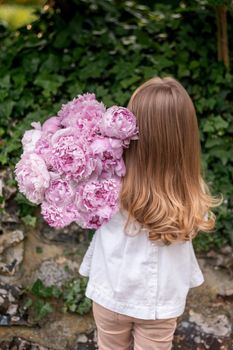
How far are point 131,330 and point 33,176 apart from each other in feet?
2.52

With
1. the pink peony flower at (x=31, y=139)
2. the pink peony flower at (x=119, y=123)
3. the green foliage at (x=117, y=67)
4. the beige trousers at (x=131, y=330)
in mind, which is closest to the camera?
the pink peony flower at (x=119, y=123)

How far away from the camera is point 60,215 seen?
86.4 inches

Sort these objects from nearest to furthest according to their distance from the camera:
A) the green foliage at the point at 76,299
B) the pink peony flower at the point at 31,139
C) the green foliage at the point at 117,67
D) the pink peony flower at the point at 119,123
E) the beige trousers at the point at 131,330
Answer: the pink peony flower at the point at 119,123
the pink peony flower at the point at 31,139
the beige trousers at the point at 131,330
the green foliage at the point at 76,299
the green foliage at the point at 117,67

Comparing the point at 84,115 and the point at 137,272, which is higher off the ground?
the point at 84,115

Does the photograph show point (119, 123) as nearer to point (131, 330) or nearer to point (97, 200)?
point (97, 200)

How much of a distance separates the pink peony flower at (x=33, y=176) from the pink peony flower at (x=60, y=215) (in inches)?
2.7

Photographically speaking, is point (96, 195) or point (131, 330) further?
point (131, 330)

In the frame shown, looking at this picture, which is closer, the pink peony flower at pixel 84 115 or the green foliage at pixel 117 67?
the pink peony flower at pixel 84 115

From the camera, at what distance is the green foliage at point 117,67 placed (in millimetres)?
3743

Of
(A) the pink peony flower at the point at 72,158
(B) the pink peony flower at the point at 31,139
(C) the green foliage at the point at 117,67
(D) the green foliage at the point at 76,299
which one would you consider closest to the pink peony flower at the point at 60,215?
(A) the pink peony flower at the point at 72,158

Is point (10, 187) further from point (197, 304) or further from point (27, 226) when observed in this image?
point (197, 304)

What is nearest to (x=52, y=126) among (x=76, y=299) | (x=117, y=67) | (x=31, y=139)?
(x=31, y=139)

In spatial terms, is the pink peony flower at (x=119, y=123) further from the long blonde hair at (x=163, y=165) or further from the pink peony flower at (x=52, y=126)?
the pink peony flower at (x=52, y=126)

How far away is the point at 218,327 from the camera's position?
10.6ft
